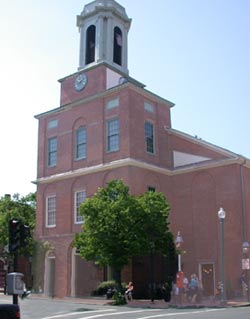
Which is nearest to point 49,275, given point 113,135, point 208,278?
point 113,135

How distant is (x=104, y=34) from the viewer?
40.1 metres

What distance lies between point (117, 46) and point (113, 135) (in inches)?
379

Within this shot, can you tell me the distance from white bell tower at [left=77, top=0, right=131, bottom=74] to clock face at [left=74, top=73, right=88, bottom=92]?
775 millimetres

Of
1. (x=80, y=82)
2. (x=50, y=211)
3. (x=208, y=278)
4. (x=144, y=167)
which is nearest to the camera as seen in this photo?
(x=208, y=278)

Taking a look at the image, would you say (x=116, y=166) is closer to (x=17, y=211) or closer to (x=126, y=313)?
(x=17, y=211)

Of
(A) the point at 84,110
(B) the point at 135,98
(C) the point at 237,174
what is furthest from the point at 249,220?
(A) the point at 84,110

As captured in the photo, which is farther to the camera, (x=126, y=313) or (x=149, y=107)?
(x=149, y=107)

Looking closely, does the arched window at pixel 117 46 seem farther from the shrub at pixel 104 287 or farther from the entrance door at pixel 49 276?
the shrub at pixel 104 287

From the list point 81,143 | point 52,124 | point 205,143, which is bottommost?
point 205,143

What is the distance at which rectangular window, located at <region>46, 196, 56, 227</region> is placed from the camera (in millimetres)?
38250

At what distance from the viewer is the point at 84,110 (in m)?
→ 37.9

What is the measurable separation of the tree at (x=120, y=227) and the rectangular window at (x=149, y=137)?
8.12 metres

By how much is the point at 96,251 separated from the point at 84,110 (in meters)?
14.2

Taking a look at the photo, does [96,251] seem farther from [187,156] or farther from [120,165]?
[187,156]
